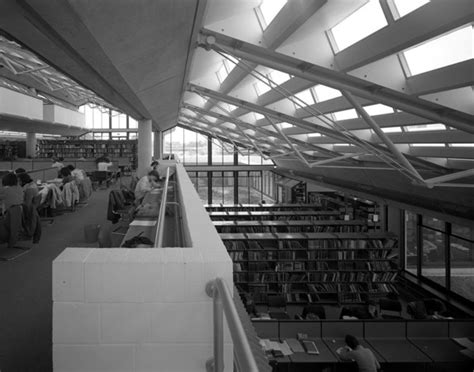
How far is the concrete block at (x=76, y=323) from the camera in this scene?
158 cm

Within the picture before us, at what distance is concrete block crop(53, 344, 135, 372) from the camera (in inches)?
62.3

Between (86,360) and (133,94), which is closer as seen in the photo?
(86,360)

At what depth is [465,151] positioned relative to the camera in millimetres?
7035

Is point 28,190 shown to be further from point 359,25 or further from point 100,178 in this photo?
point 100,178

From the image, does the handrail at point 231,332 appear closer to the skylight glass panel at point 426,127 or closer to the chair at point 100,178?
the skylight glass panel at point 426,127

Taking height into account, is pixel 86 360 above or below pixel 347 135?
below

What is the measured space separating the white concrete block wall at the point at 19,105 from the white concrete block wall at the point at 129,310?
11990mm

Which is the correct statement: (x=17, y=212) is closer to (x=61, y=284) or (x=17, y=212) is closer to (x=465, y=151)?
(x=61, y=284)

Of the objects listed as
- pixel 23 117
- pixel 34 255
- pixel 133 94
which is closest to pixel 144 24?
pixel 34 255

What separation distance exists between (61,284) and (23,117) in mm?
13868

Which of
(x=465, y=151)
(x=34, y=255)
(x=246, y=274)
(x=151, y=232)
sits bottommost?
(x=246, y=274)

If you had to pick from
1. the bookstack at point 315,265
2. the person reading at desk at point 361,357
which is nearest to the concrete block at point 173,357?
the person reading at desk at point 361,357

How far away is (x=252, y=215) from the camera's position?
12.6m

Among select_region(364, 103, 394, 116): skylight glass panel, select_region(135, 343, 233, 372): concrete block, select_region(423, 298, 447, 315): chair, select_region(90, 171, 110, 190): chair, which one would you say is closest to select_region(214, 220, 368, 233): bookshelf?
select_region(423, 298, 447, 315): chair
